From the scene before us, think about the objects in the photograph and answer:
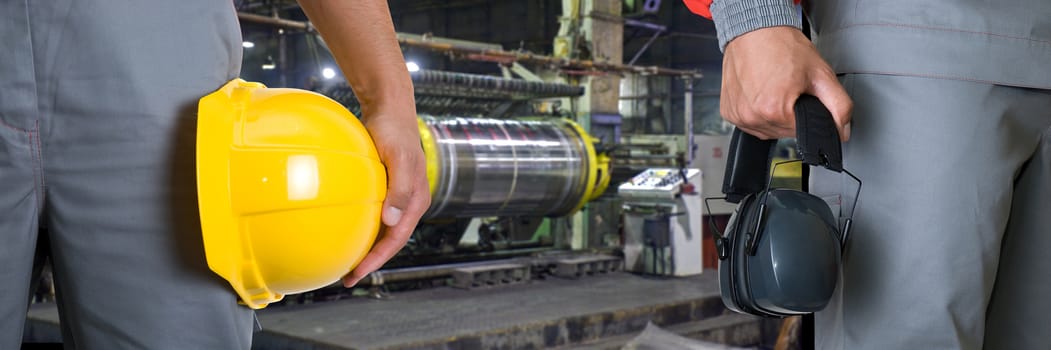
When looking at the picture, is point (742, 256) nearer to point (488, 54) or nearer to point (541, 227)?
point (488, 54)

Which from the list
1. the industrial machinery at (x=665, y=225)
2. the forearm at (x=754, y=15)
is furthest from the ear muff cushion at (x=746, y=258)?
the industrial machinery at (x=665, y=225)

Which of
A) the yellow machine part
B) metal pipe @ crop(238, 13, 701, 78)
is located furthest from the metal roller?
metal pipe @ crop(238, 13, 701, 78)

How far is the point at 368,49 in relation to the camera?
1.33 meters

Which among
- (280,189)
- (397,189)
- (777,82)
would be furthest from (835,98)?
(280,189)

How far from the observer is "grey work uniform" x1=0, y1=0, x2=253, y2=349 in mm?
920

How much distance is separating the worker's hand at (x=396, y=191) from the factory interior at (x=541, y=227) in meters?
3.39

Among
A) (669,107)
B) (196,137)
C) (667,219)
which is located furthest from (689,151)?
(669,107)

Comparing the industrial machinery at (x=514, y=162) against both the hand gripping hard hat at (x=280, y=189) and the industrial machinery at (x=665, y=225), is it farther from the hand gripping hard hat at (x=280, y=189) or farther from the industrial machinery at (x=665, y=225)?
the hand gripping hard hat at (x=280, y=189)

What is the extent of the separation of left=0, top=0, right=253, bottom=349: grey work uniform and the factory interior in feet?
11.8

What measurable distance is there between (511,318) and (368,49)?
4173 millimetres

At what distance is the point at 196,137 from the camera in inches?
39.6

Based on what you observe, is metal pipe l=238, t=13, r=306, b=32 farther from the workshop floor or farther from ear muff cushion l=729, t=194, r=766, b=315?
ear muff cushion l=729, t=194, r=766, b=315

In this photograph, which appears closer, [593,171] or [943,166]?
[943,166]

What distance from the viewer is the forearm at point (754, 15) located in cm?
133
